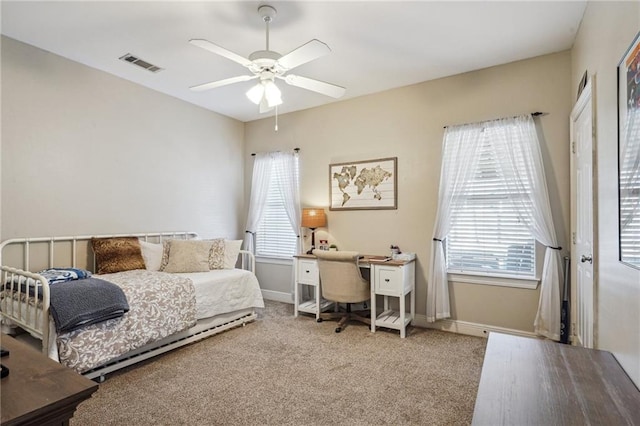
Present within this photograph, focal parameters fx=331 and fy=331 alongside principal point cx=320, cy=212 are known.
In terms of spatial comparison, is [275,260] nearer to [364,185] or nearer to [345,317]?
[345,317]

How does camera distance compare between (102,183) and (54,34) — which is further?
(102,183)

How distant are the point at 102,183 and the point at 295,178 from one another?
2.30 m

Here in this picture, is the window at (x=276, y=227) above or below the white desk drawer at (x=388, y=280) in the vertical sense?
above

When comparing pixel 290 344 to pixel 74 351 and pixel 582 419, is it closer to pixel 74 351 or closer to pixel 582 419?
pixel 74 351

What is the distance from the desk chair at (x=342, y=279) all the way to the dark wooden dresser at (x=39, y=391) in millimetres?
2796

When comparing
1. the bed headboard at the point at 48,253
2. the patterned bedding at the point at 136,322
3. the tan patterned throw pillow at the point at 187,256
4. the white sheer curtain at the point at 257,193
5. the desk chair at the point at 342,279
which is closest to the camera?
the patterned bedding at the point at 136,322

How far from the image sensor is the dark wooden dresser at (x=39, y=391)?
0.72m

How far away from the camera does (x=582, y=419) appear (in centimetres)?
101

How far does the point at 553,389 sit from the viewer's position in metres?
1.19

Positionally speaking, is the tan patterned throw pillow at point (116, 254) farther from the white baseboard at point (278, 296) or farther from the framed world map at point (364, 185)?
the framed world map at point (364, 185)

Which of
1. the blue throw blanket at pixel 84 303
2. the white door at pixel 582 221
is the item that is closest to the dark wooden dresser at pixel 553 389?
the white door at pixel 582 221

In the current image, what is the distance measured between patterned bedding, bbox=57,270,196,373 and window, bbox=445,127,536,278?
9.06 ft

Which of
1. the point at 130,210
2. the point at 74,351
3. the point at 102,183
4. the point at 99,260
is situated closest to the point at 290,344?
the point at 74,351

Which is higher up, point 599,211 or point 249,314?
point 599,211
